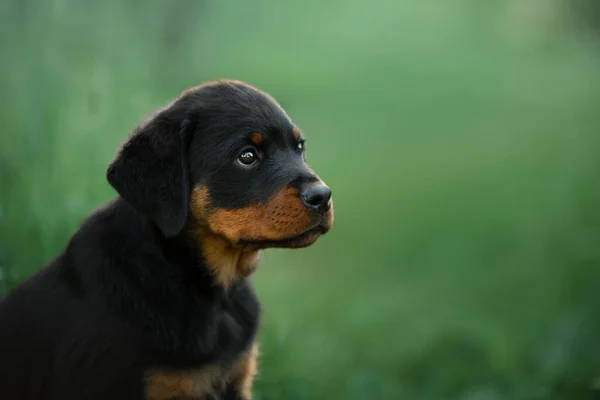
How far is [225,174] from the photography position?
3.71 metres

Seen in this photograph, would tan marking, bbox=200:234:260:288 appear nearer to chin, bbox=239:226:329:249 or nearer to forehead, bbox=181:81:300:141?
chin, bbox=239:226:329:249

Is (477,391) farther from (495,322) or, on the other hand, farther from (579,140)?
(579,140)

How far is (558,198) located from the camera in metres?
6.30

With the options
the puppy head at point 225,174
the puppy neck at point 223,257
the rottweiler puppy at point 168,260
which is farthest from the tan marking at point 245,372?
the puppy head at point 225,174

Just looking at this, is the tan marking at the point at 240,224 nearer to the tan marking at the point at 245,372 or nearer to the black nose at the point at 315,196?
the black nose at the point at 315,196

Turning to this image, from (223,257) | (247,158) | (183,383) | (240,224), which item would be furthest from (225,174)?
(183,383)

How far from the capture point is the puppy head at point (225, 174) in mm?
3547

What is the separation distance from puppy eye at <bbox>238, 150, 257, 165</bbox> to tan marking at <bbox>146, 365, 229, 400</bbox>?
3.13ft

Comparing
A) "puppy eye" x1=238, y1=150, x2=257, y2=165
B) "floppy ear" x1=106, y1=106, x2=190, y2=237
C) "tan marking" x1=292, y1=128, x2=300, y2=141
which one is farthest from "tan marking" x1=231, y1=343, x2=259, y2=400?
"tan marking" x1=292, y1=128, x2=300, y2=141

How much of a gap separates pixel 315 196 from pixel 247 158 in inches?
A: 17.5

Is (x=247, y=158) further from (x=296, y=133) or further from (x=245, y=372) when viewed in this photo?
(x=245, y=372)

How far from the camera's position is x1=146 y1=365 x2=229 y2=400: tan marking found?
3.52 metres

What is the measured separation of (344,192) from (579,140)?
1.91 m

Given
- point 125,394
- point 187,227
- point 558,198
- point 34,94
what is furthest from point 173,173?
point 558,198
